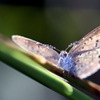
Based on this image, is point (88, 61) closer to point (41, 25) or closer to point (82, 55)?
point (82, 55)

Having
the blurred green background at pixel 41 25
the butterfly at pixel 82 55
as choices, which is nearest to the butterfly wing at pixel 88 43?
the butterfly at pixel 82 55

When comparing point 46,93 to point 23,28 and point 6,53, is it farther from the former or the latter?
point 6,53

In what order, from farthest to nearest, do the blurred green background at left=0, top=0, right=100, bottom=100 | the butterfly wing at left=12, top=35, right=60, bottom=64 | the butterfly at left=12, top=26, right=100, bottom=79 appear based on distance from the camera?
the blurred green background at left=0, top=0, right=100, bottom=100 < the butterfly at left=12, top=26, right=100, bottom=79 < the butterfly wing at left=12, top=35, right=60, bottom=64

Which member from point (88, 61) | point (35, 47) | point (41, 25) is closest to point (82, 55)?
point (88, 61)

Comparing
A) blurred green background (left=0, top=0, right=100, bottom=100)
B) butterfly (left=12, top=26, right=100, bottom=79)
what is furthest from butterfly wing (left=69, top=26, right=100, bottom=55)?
blurred green background (left=0, top=0, right=100, bottom=100)

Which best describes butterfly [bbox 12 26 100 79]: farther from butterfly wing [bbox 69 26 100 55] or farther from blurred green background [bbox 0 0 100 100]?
blurred green background [bbox 0 0 100 100]

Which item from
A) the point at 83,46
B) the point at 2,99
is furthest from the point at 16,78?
the point at 83,46
